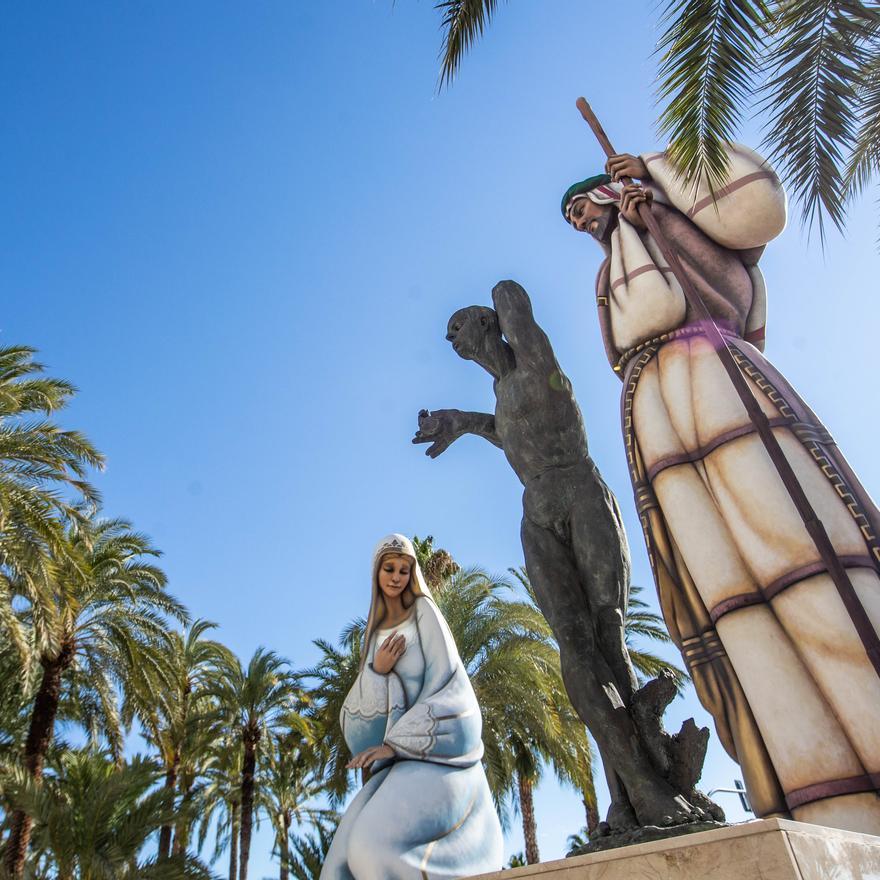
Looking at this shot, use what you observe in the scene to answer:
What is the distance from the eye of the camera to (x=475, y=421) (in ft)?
16.8

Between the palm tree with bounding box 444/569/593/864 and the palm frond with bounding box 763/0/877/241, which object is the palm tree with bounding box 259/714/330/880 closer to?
the palm tree with bounding box 444/569/593/864

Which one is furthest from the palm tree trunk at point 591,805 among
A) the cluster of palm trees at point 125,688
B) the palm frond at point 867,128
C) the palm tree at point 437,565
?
the palm frond at point 867,128

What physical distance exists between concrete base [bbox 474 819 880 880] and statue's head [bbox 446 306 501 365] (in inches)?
123

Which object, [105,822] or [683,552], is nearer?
[683,552]

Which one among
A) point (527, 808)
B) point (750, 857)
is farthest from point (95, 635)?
point (750, 857)

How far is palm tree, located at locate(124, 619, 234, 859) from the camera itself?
15750mm

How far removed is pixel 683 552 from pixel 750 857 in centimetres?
291

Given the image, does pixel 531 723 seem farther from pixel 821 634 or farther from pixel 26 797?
pixel 821 634

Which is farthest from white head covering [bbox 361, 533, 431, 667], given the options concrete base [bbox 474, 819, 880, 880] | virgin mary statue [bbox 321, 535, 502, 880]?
concrete base [bbox 474, 819, 880, 880]

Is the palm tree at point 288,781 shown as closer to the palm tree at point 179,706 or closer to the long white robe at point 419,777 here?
the palm tree at point 179,706

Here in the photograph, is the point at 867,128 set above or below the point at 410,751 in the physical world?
above

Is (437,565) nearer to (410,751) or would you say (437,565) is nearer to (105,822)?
(105,822)

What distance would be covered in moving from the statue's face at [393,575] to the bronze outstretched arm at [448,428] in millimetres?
782

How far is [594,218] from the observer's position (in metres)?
5.95
